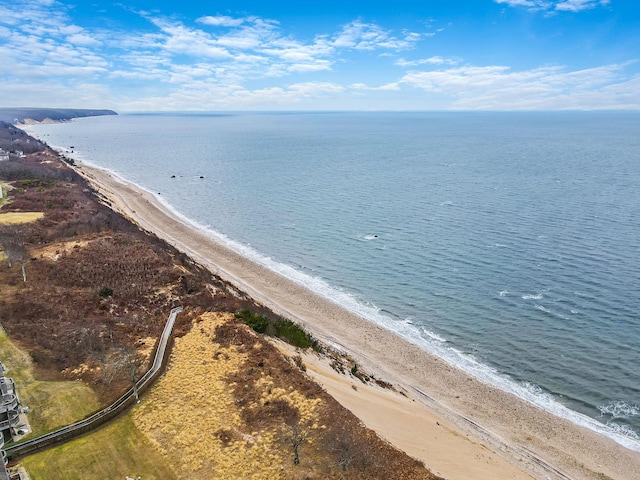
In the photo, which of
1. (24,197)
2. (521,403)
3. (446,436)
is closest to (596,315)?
(521,403)

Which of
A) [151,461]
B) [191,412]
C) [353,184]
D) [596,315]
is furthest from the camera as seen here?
[353,184]

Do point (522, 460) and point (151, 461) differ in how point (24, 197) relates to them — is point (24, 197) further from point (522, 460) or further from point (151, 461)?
point (522, 460)

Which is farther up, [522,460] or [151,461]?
[151,461]

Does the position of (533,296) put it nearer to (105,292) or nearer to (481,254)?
(481,254)

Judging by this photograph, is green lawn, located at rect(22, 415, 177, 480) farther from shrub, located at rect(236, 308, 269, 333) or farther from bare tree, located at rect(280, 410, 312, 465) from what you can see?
shrub, located at rect(236, 308, 269, 333)

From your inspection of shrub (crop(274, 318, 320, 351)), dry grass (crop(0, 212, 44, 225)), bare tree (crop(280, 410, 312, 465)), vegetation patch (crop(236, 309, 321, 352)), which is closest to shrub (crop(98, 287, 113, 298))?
vegetation patch (crop(236, 309, 321, 352))

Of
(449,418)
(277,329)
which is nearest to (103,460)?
(277,329)
